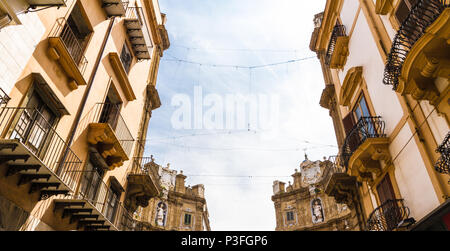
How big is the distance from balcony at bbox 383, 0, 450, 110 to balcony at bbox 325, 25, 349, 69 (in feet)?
18.5

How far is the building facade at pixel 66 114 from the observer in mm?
6672

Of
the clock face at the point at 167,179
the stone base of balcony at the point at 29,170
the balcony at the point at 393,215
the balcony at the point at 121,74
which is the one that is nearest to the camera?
the stone base of balcony at the point at 29,170

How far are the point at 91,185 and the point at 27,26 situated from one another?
5.26m

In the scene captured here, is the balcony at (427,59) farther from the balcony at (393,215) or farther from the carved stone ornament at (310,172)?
the carved stone ornament at (310,172)

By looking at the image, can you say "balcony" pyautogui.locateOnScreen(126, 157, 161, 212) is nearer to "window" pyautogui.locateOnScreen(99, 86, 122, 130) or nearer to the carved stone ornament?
"window" pyautogui.locateOnScreen(99, 86, 122, 130)

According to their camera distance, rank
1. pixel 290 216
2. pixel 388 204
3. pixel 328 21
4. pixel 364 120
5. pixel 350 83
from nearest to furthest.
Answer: pixel 388 204 → pixel 364 120 → pixel 350 83 → pixel 328 21 → pixel 290 216

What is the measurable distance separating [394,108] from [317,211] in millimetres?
25627

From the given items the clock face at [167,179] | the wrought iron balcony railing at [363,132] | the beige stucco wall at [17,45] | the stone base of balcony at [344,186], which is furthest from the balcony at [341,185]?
the clock face at [167,179]

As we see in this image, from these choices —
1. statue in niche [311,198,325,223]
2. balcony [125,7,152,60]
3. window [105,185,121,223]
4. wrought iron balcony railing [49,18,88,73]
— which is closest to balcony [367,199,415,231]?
window [105,185,121,223]

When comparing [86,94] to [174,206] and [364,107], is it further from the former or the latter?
[174,206]

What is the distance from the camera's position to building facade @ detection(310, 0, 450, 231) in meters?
7.07

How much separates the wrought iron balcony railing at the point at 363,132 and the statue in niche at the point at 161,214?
84.1ft

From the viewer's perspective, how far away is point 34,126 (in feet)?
24.0

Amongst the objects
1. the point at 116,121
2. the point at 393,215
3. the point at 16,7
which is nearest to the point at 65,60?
the point at 16,7
